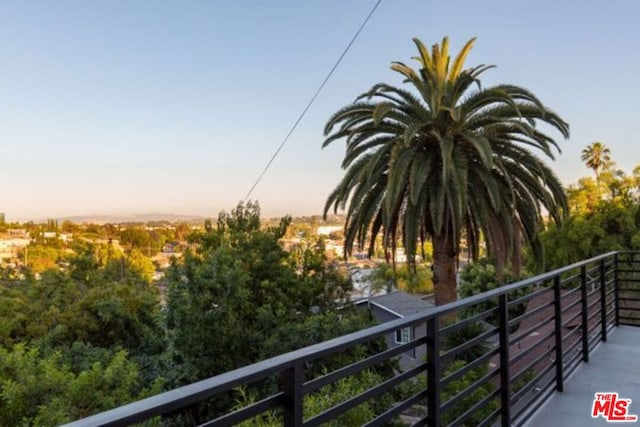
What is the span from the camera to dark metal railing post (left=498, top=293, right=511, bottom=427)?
2338mm

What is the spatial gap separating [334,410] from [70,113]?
19070 millimetres

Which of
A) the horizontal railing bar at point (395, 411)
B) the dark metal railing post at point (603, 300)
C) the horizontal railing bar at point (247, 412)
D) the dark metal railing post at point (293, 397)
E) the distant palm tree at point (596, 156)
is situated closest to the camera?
the horizontal railing bar at point (247, 412)

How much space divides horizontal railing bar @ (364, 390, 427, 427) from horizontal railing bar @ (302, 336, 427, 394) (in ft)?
0.59

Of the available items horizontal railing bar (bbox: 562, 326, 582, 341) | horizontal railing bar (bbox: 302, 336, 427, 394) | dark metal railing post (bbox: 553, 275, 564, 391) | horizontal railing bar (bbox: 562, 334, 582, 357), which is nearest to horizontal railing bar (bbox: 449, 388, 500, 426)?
horizontal railing bar (bbox: 302, 336, 427, 394)

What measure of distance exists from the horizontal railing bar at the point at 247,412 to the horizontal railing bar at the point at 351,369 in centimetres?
8

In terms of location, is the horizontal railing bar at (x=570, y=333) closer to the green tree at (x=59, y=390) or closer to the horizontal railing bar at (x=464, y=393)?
the horizontal railing bar at (x=464, y=393)

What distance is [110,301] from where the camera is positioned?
1127 centimetres

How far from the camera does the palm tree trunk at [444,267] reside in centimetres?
849

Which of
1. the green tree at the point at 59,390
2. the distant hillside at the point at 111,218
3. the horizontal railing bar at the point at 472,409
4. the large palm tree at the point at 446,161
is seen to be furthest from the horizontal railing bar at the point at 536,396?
the distant hillside at the point at 111,218

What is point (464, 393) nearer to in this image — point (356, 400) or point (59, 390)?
point (356, 400)

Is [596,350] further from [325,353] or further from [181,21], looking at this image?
[181,21]

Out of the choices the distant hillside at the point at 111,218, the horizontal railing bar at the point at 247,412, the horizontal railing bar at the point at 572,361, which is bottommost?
the horizontal railing bar at the point at 572,361

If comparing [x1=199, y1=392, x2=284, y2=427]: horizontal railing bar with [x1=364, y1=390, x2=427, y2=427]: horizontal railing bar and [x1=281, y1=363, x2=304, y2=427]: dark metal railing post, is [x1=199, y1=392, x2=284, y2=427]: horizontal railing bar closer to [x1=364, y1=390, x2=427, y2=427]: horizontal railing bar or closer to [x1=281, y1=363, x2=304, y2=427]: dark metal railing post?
[x1=281, y1=363, x2=304, y2=427]: dark metal railing post

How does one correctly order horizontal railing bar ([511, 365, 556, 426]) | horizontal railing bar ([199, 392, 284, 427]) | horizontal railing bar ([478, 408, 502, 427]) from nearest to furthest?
horizontal railing bar ([199, 392, 284, 427])
horizontal railing bar ([478, 408, 502, 427])
horizontal railing bar ([511, 365, 556, 426])
